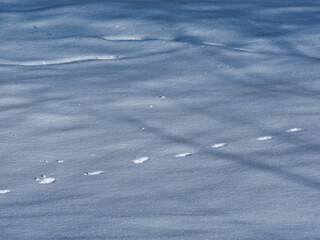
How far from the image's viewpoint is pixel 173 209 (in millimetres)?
2115

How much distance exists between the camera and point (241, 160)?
2553mm

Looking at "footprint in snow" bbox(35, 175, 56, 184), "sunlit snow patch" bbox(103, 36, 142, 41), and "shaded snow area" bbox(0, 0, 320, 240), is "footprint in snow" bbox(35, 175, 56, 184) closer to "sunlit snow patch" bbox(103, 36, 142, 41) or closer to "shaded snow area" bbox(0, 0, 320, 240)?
"shaded snow area" bbox(0, 0, 320, 240)

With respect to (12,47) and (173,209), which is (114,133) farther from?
(12,47)

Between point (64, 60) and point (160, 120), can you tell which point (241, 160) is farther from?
point (64, 60)

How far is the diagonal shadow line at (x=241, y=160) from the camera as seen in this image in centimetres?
229

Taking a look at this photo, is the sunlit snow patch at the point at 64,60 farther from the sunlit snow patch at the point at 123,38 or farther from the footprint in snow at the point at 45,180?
the footprint in snow at the point at 45,180

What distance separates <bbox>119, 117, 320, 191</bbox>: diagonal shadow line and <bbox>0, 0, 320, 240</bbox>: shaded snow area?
1cm

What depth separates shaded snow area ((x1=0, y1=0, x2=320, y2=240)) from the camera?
2057 mm

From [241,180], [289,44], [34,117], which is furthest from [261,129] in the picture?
[289,44]

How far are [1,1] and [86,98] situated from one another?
2.69 m

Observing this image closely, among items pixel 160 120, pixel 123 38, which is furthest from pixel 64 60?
pixel 160 120

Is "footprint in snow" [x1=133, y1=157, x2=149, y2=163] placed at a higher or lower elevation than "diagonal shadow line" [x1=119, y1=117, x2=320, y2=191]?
higher

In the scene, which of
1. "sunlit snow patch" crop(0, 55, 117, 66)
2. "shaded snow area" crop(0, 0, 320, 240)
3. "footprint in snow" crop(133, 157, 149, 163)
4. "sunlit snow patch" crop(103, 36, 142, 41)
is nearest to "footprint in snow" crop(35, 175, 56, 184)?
"shaded snow area" crop(0, 0, 320, 240)

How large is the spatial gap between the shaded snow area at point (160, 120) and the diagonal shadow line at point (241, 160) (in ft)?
0.04
